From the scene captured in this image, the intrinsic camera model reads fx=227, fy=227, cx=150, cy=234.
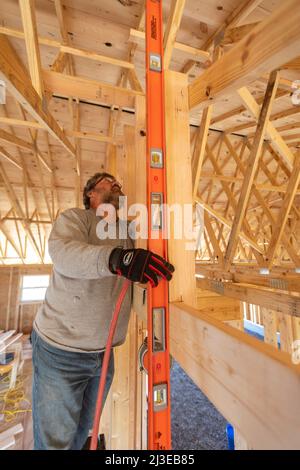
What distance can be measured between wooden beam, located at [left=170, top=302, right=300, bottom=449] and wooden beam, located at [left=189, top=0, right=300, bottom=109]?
765 mm

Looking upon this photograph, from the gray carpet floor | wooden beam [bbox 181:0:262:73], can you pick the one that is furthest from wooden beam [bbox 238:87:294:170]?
the gray carpet floor

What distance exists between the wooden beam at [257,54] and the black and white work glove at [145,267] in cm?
68

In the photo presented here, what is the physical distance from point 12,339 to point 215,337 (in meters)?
6.39

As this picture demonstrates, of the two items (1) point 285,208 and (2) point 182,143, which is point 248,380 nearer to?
(2) point 182,143

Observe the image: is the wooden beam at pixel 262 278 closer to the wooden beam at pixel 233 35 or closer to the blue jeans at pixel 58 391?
the blue jeans at pixel 58 391

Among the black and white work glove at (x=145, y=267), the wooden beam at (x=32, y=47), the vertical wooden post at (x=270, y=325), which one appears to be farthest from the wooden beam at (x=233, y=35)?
the vertical wooden post at (x=270, y=325)

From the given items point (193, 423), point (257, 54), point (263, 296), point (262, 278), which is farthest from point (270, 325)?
point (257, 54)

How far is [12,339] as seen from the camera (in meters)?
5.45

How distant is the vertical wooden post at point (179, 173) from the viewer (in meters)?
0.91

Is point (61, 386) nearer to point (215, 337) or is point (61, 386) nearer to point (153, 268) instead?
point (153, 268)

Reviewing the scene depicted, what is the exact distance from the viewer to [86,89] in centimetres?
133

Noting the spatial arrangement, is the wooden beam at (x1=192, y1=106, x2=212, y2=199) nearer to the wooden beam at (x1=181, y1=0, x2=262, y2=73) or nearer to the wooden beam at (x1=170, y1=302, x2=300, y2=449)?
the wooden beam at (x1=181, y1=0, x2=262, y2=73)

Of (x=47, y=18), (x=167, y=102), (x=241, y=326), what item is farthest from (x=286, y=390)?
(x=241, y=326)

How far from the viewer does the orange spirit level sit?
0.75 meters
